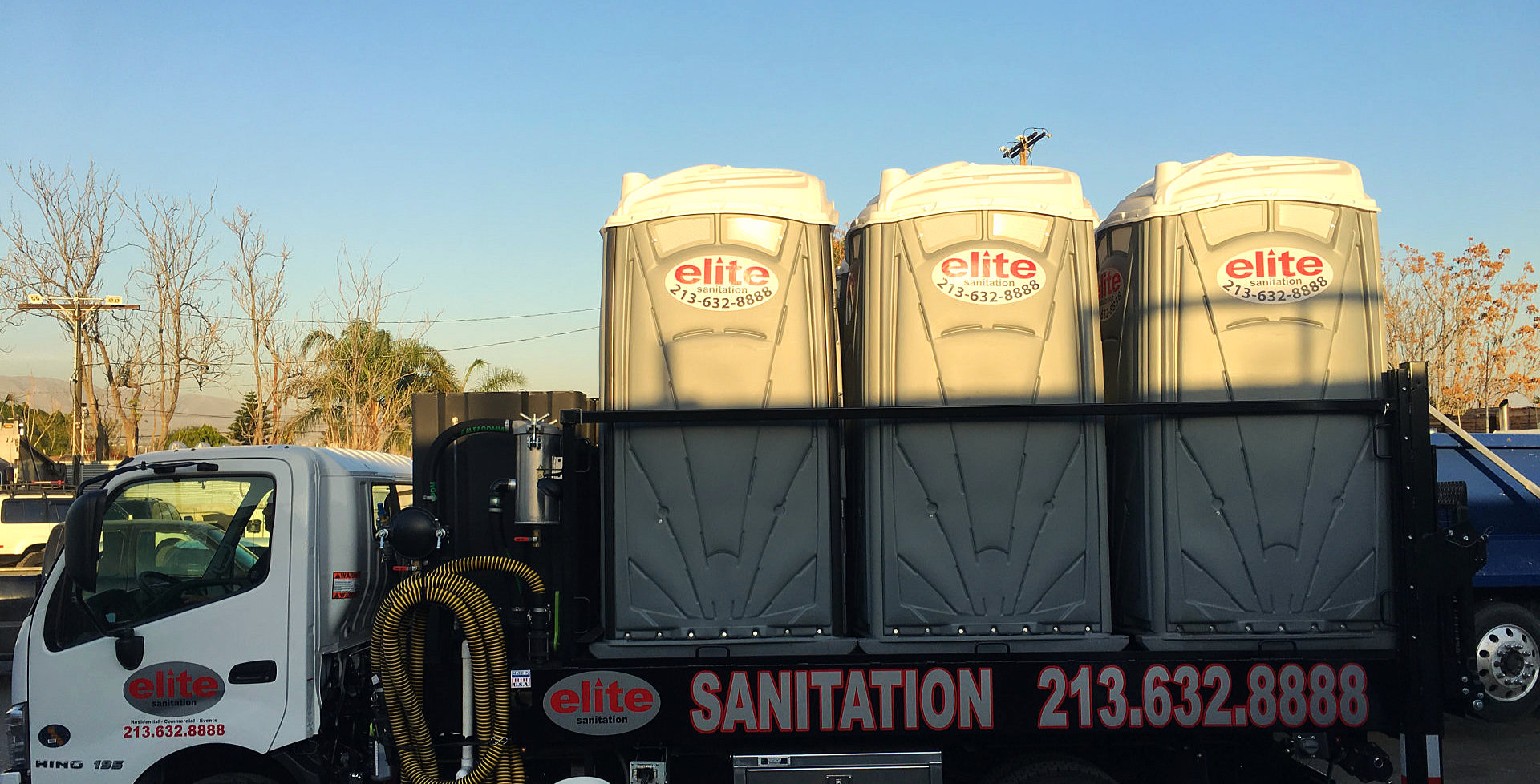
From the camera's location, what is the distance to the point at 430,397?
4.68m

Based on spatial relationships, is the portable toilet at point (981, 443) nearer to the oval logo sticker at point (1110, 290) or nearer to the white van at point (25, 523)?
the oval logo sticker at point (1110, 290)

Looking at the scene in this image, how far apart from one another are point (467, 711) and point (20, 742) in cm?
203

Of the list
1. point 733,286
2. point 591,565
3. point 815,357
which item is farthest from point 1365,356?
point 591,565

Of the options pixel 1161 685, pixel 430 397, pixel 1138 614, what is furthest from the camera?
pixel 430 397

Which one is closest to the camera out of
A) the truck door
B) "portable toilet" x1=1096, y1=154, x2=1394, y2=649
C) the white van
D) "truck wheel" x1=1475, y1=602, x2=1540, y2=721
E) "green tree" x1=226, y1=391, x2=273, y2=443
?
"portable toilet" x1=1096, y1=154, x2=1394, y2=649

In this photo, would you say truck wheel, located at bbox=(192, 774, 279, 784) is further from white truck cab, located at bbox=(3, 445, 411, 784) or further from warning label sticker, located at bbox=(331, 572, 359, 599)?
warning label sticker, located at bbox=(331, 572, 359, 599)

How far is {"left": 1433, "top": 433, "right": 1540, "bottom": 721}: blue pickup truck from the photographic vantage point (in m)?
8.30

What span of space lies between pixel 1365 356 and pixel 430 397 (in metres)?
3.95

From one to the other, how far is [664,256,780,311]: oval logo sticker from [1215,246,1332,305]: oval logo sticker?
1.88 m

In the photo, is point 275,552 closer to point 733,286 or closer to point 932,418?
point 733,286

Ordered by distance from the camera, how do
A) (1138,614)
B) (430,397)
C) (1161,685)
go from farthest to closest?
(430,397) → (1138,614) → (1161,685)

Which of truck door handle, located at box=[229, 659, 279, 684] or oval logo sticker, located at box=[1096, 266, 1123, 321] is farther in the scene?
oval logo sticker, located at box=[1096, 266, 1123, 321]

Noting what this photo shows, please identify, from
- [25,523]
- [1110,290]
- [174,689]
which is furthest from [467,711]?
[25,523]

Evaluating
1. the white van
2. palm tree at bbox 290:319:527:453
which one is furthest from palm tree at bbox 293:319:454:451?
the white van
